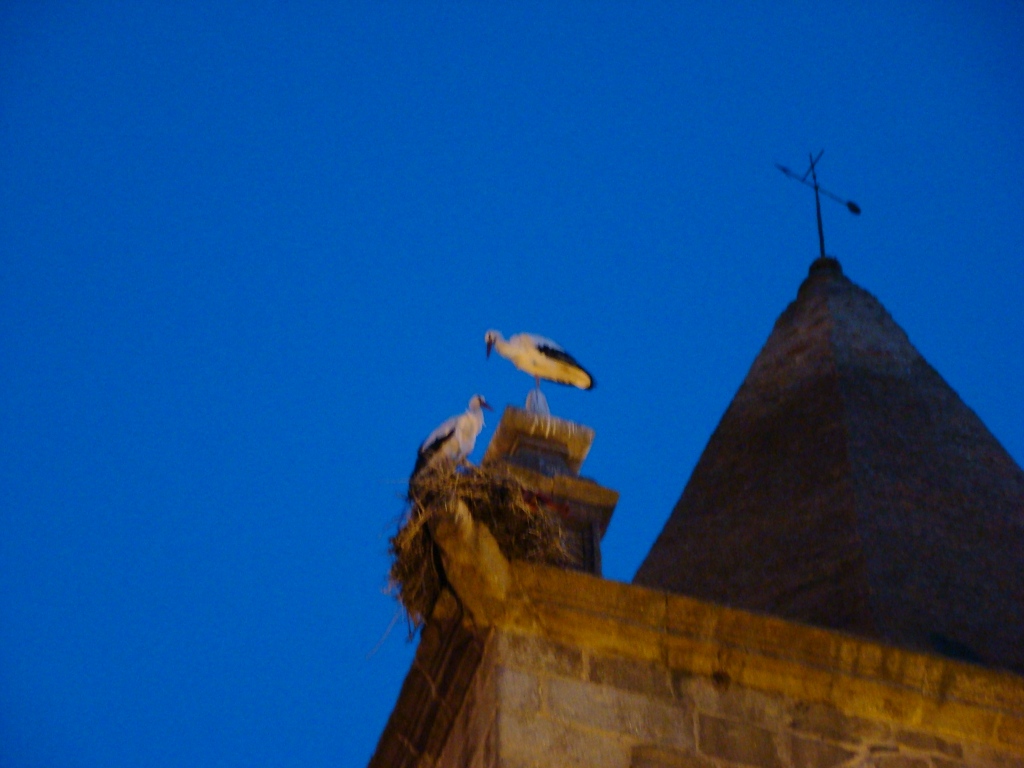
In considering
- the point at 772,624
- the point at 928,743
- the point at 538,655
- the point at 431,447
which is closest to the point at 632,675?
the point at 538,655

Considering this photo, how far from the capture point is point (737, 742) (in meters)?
7.27

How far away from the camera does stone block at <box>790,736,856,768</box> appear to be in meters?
7.24

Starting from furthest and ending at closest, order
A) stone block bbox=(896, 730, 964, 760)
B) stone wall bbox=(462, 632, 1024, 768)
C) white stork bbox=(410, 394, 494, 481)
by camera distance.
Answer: white stork bbox=(410, 394, 494, 481)
stone block bbox=(896, 730, 964, 760)
stone wall bbox=(462, 632, 1024, 768)

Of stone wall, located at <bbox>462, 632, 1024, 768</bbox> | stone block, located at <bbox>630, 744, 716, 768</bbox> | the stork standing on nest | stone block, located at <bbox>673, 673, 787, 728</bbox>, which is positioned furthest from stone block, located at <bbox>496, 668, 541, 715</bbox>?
the stork standing on nest

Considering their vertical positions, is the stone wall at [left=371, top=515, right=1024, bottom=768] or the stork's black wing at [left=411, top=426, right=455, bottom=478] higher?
the stork's black wing at [left=411, top=426, right=455, bottom=478]

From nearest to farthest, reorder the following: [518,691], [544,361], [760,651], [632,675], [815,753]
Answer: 1. [518,691]
2. [815,753]
3. [632,675]
4. [760,651]
5. [544,361]

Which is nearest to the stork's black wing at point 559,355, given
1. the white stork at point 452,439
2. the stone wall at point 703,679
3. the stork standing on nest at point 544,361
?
the stork standing on nest at point 544,361

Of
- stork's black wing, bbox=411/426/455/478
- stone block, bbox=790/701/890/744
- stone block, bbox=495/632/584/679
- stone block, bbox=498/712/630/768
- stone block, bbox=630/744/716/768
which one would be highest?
stork's black wing, bbox=411/426/455/478

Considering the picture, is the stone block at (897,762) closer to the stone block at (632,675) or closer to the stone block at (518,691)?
the stone block at (632,675)

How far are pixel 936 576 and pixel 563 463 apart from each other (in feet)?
6.17

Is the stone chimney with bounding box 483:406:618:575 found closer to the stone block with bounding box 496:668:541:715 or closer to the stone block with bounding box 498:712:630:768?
the stone block with bounding box 496:668:541:715

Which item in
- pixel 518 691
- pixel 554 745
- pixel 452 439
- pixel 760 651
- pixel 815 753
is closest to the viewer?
pixel 554 745

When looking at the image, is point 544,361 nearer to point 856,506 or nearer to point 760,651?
point 856,506

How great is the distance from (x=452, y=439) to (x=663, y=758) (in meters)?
2.11
